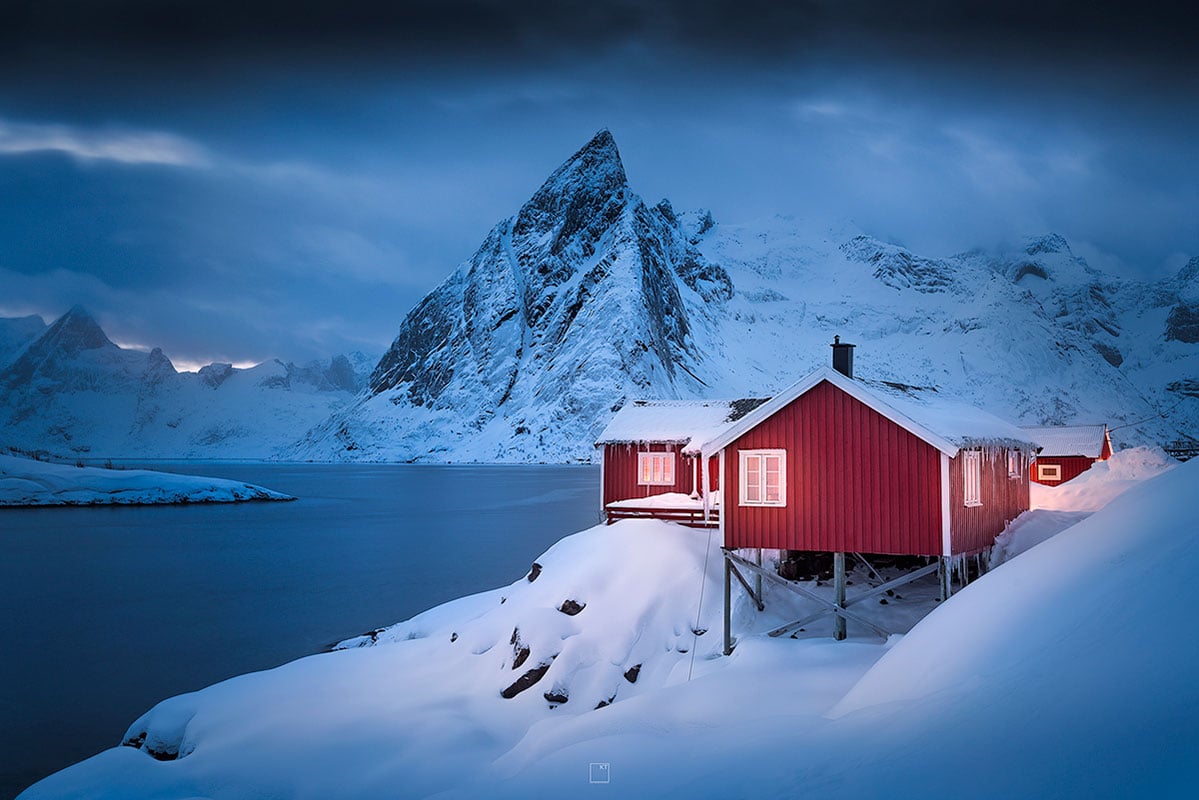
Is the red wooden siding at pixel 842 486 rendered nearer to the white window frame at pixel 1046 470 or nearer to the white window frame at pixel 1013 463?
Answer: the white window frame at pixel 1013 463

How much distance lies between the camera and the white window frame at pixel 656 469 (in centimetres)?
3222

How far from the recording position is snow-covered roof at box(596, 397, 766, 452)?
31.7m

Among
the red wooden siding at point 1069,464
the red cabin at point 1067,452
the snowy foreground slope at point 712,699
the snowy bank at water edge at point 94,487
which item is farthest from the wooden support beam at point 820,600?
the snowy bank at water edge at point 94,487

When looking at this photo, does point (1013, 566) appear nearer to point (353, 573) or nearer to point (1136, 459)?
point (1136, 459)

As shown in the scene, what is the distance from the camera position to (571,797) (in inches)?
380

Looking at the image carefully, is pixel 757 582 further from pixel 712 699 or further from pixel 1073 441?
pixel 1073 441

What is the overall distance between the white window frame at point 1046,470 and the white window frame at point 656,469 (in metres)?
30.3

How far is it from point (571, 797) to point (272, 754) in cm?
954

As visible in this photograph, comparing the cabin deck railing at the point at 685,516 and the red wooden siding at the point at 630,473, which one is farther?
the red wooden siding at the point at 630,473

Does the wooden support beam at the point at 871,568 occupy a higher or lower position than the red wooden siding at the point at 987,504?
lower

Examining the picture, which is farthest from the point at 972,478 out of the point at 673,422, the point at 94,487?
the point at 94,487

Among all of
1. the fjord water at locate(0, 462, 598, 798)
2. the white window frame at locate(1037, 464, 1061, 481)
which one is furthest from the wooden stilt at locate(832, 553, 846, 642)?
the white window frame at locate(1037, 464, 1061, 481)

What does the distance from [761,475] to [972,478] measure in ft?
18.1

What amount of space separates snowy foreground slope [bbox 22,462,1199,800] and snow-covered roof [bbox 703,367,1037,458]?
4.49 metres
